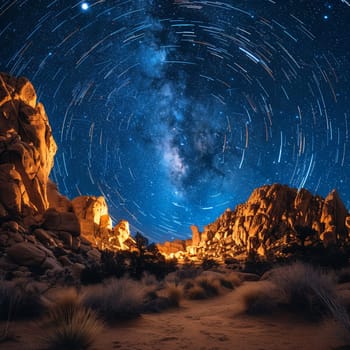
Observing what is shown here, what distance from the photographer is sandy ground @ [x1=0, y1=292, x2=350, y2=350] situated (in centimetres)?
424

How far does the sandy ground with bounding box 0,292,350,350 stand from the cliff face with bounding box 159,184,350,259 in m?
37.1

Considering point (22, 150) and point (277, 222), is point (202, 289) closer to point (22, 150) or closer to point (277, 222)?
point (22, 150)

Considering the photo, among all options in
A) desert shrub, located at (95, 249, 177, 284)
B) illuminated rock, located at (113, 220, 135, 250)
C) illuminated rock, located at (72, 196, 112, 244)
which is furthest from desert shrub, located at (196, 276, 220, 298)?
illuminated rock, located at (113, 220, 135, 250)

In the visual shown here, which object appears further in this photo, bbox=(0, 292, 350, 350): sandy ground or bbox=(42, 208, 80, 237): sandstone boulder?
bbox=(42, 208, 80, 237): sandstone boulder

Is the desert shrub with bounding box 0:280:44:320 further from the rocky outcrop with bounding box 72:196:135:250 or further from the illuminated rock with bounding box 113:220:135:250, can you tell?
the illuminated rock with bounding box 113:220:135:250

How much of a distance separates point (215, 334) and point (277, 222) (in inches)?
2028

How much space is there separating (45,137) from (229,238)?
46898 mm

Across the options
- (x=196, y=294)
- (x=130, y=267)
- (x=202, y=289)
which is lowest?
(x=196, y=294)

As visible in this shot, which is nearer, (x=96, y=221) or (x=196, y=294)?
(x=196, y=294)

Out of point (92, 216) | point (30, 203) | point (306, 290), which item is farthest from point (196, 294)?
point (92, 216)

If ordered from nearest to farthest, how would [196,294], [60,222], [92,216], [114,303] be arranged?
[114,303] → [196,294] → [60,222] → [92,216]

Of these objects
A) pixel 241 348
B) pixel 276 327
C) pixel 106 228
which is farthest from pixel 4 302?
pixel 106 228

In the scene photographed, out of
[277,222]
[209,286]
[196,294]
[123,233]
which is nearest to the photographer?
[196,294]

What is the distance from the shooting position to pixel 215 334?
5.20 m
